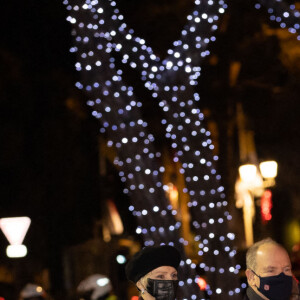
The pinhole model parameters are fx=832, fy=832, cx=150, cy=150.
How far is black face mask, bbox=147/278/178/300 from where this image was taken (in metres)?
4.83

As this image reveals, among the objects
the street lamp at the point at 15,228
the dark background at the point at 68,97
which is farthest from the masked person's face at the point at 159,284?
the dark background at the point at 68,97

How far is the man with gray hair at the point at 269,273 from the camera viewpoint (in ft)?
15.8

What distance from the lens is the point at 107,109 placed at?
24.8 feet

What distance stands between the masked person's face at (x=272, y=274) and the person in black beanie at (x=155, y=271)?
1.56 feet

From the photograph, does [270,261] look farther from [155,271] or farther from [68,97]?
[68,97]

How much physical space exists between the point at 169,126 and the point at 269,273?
3.15m

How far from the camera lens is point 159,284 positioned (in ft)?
15.9

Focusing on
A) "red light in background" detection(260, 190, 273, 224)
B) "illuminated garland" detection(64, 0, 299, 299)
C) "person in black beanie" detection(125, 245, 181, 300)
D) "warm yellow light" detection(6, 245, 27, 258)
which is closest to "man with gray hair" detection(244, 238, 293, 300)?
"person in black beanie" detection(125, 245, 181, 300)

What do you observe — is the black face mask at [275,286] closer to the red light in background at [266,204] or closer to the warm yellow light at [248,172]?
the warm yellow light at [248,172]

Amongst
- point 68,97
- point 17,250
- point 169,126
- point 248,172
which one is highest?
point 68,97

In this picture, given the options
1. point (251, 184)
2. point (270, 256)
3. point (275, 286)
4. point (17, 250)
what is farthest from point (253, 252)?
point (251, 184)

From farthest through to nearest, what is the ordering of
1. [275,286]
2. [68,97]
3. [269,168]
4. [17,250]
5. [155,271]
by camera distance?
[68,97] → [269,168] → [17,250] → [155,271] → [275,286]

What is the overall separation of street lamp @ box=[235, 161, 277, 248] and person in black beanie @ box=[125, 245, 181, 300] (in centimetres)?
1058

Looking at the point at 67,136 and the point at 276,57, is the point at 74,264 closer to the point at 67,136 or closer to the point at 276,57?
the point at 67,136
